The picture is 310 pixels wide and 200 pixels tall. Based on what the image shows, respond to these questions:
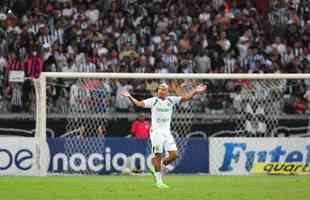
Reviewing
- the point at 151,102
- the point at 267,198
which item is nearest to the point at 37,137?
the point at 151,102

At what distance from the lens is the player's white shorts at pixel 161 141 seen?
68.8 ft

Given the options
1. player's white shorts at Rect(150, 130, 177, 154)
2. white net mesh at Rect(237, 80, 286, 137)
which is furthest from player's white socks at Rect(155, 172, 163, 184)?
white net mesh at Rect(237, 80, 286, 137)

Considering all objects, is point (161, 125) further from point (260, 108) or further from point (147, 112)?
point (260, 108)

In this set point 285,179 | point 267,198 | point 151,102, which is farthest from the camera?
point 285,179

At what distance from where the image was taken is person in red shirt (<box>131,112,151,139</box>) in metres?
26.8

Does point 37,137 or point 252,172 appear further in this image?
point 252,172

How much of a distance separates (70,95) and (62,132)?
113 centimetres

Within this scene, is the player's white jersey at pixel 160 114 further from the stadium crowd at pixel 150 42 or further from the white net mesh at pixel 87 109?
the stadium crowd at pixel 150 42

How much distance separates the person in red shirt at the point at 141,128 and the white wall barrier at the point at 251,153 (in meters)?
1.90

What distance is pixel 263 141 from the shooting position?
26938 millimetres

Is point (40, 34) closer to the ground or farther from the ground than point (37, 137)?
farther from the ground

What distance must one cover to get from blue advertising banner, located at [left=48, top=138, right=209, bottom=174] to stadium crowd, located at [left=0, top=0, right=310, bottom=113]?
1566 millimetres

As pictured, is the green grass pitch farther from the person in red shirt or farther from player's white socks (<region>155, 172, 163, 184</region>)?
the person in red shirt

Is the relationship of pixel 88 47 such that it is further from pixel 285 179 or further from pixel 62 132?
pixel 285 179
